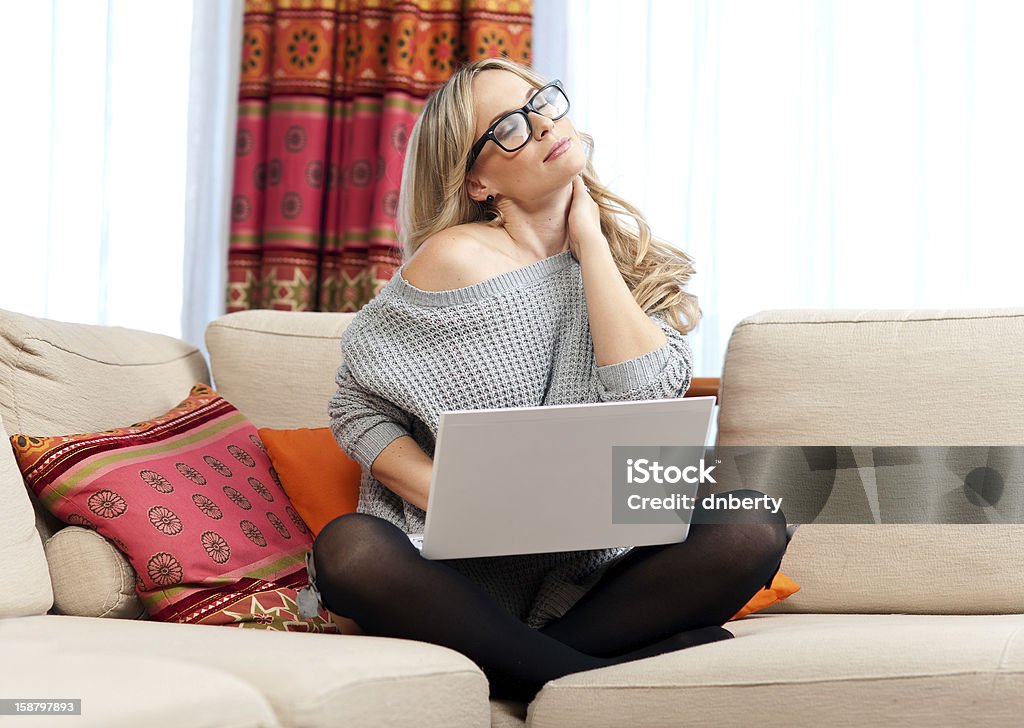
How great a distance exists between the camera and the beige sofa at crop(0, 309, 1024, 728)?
1064 millimetres

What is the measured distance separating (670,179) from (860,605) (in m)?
1.39

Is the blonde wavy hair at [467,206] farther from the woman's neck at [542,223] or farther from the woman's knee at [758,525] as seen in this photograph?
the woman's knee at [758,525]

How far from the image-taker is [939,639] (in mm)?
1194

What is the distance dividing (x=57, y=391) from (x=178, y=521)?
1.04ft

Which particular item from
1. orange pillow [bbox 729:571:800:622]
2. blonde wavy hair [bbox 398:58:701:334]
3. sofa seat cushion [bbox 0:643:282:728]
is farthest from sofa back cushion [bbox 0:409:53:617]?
orange pillow [bbox 729:571:800:622]

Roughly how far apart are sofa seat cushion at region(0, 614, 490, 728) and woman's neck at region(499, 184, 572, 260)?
73 centimetres

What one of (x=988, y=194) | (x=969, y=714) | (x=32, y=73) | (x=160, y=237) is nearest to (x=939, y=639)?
(x=969, y=714)

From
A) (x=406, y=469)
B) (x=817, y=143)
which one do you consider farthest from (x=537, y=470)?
(x=817, y=143)

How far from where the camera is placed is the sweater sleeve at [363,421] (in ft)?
5.23

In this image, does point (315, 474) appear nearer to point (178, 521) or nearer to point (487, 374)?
point (178, 521)

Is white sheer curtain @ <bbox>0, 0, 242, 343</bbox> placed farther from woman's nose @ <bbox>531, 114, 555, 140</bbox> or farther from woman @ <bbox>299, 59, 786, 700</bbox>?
woman's nose @ <bbox>531, 114, 555, 140</bbox>

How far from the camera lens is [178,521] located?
61.8 inches

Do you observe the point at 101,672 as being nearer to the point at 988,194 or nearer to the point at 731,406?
the point at 731,406

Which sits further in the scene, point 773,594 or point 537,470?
point 773,594
